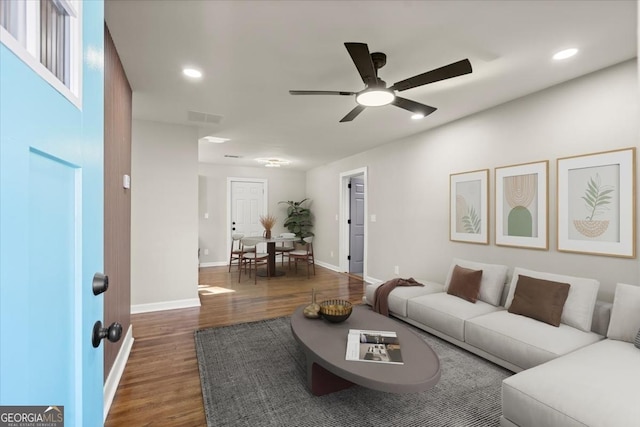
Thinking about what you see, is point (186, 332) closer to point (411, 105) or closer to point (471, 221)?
point (411, 105)

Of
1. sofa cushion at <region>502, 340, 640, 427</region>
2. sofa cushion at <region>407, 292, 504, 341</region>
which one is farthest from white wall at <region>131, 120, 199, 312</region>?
sofa cushion at <region>502, 340, 640, 427</region>

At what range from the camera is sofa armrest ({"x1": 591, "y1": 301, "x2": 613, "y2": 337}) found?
2.23 metres

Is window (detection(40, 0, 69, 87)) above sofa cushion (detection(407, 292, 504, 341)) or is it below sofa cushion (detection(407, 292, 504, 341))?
above

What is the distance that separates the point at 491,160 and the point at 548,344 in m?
2.03

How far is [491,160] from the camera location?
3336 mm

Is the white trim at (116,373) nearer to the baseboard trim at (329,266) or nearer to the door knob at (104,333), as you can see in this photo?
the door knob at (104,333)

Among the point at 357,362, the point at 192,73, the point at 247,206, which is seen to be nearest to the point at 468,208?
the point at 357,362

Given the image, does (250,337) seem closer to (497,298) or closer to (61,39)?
(497,298)

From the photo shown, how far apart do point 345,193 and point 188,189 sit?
332 cm

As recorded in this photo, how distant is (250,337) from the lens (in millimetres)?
2990

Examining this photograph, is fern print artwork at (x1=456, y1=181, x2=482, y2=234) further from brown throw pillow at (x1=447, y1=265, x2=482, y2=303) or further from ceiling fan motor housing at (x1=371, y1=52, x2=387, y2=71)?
ceiling fan motor housing at (x1=371, y1=52, x2=387, y2=71)

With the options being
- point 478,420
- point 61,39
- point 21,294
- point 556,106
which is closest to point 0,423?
point 21,294

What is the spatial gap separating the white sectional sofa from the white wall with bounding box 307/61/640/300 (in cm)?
28

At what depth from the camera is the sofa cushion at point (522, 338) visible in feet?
6.75
